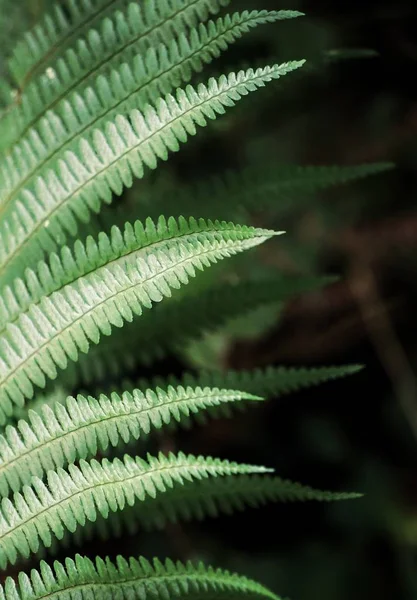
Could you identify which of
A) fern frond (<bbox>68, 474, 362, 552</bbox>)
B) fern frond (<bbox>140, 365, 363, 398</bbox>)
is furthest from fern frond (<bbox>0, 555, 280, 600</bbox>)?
fern frond (<bbox>140, 365, 363, 398</bbox>)

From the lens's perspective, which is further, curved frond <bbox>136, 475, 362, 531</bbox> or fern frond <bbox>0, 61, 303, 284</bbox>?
curved frond <bbox>136, 475, 362, 531</bbox>

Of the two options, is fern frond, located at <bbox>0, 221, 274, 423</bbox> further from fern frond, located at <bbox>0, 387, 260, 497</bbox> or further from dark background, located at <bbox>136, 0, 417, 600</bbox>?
dark background, located at <bbox>136, 0, 417, 600</bbox>

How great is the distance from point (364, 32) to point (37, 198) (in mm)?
1128

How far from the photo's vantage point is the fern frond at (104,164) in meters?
0.79

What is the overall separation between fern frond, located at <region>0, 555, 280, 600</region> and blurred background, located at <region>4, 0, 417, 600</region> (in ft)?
3.24

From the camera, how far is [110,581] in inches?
31.2

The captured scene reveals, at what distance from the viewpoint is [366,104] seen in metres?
2.04

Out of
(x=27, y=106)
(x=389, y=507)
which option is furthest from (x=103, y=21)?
(x=389, y=507)

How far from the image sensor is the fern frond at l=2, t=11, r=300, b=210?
0.89 m

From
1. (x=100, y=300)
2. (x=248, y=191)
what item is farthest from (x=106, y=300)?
(x=248, y=191)

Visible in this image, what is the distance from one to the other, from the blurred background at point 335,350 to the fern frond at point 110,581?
3.24ft

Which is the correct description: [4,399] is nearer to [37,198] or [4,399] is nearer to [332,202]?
[37,198]

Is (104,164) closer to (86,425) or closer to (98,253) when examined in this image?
(98,253)

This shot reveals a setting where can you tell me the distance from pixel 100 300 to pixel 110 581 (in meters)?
0.33
